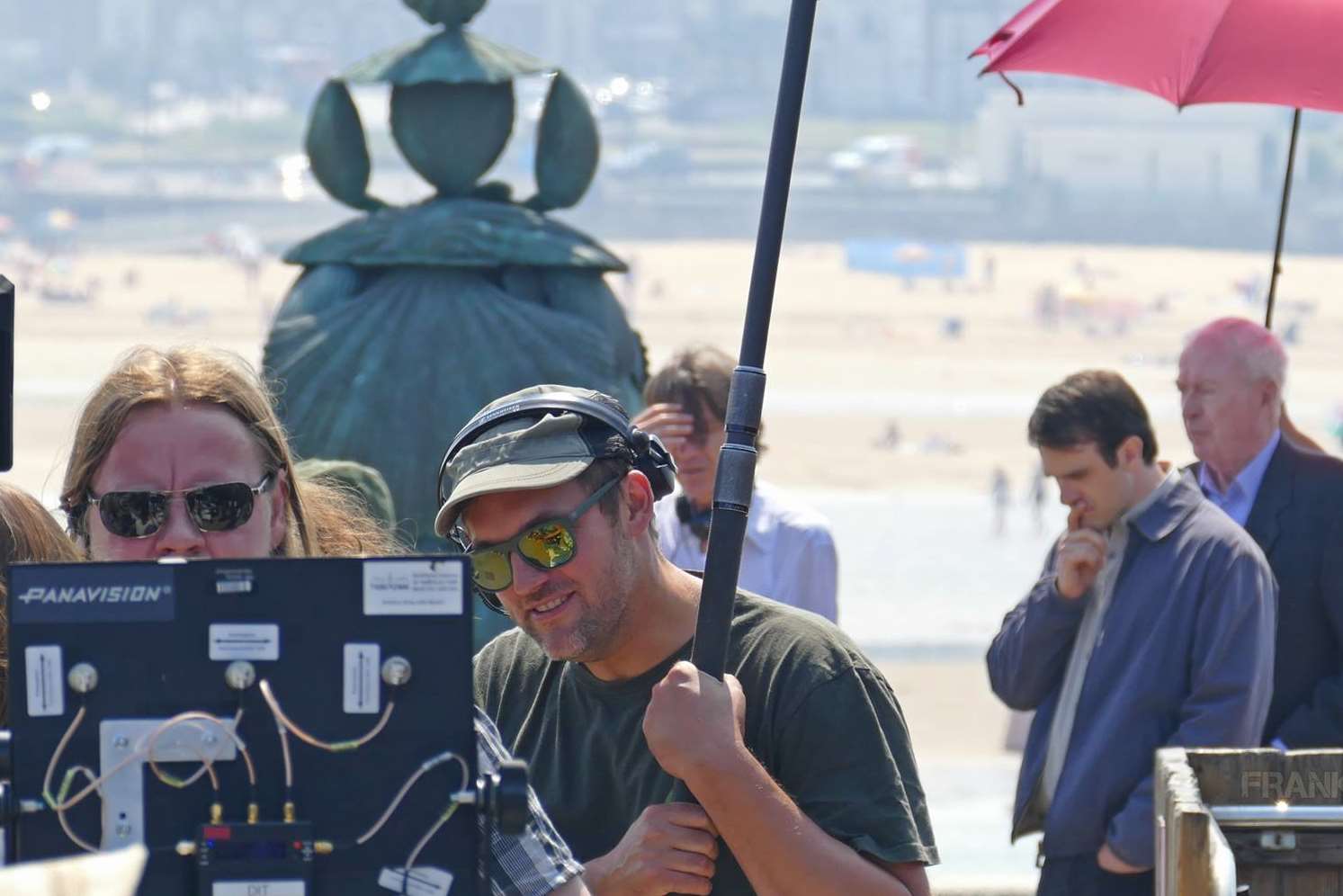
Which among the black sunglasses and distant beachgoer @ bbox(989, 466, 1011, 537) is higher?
the black sunglasses

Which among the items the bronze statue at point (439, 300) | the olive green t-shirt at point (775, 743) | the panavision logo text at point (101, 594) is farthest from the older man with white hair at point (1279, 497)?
the panavision logo text at point (101, 594)

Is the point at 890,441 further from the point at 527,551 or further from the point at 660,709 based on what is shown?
the point at 660,709

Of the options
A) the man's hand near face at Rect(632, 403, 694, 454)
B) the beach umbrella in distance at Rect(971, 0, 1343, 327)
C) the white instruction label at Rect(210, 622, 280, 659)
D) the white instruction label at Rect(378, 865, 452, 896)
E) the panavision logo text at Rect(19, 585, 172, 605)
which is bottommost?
the white instruction label at Rect(378, 865, 452, 896)

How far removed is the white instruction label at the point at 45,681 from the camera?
67.1 inches

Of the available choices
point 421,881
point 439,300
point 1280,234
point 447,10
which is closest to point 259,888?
point 421,881

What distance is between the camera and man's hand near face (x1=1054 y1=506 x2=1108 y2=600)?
3943 millimetres

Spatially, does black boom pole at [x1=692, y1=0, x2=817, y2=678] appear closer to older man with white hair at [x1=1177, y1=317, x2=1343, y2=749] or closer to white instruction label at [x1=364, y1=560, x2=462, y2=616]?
white instruction label at [x1=364, y1=560, x2=462, y2=616]

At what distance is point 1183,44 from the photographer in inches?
163

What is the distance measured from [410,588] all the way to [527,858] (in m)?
0.33

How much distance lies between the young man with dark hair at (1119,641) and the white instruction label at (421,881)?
7.51 ft

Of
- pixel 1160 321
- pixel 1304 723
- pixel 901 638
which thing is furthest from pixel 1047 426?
pixel 1160 321

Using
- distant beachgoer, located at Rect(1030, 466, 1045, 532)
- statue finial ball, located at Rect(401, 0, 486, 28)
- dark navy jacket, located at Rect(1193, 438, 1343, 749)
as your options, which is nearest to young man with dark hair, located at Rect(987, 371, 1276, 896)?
dark navy jacket, located at Rect(1193, 438, 1343, 749)

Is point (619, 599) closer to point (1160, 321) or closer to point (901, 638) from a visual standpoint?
point (901, 638)

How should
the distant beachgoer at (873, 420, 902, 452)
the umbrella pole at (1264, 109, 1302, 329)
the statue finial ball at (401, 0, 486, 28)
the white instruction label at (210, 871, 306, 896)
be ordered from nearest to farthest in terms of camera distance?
the white instruction label at (210, 871, 306, 896) < the umbrella pole at (1264, 109, 1302, 329) < the statue finial ball at (401, 0, 486, 28) < the distant beachgoer at (873, 420, 902, 452)
